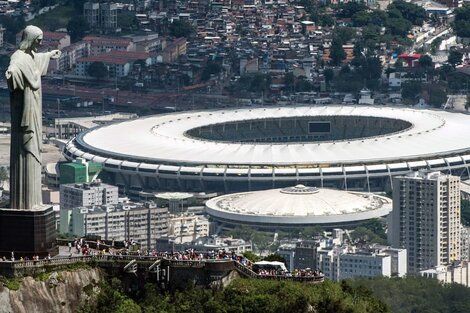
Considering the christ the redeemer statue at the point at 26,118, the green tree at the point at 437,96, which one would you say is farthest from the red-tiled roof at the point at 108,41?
the christ the redeemer statue at the point at 26,118

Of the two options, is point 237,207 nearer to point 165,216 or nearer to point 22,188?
point 165,216

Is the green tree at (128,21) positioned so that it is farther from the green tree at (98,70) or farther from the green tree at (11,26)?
the green tree at (98,70)

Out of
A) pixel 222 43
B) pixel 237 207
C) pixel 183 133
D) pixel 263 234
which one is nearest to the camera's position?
pixel 263 234

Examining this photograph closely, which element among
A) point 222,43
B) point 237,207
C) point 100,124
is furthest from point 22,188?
point 222,43

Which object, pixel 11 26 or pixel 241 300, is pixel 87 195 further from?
pixel 11 26

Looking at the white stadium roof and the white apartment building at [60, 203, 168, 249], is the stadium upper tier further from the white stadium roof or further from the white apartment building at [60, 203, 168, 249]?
the white apartment building at [60, 203, 168, 249]

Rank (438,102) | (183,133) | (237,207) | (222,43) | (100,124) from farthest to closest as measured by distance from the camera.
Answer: (222,43) → (438,102) → (100,124) → (183,133) → (237,207)
